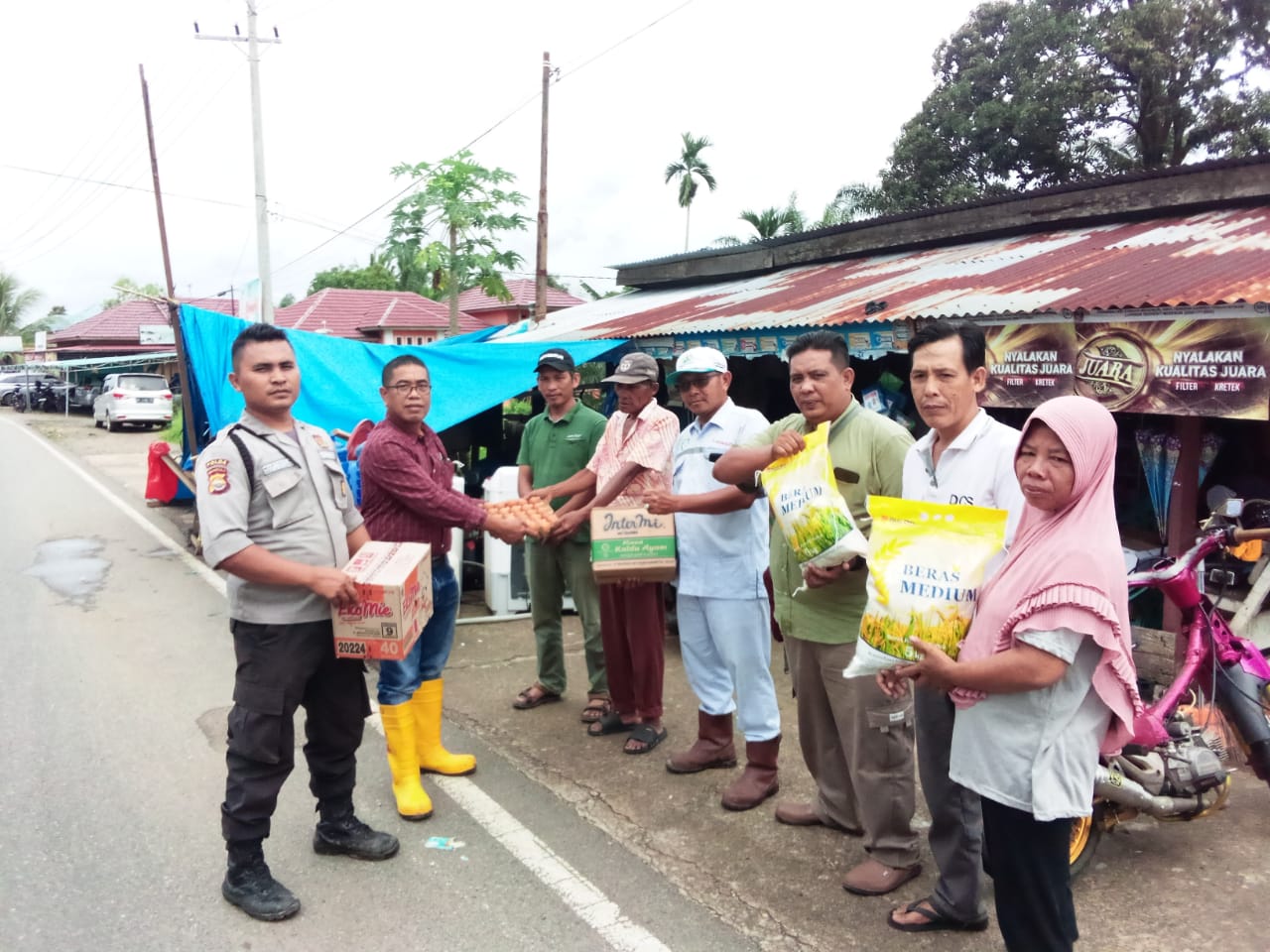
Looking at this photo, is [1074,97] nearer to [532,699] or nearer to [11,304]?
[532,699]

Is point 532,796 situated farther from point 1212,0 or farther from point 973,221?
point 1212,0

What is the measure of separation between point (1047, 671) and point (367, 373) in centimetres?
661

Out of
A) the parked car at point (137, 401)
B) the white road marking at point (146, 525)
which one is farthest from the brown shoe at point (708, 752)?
the parked car at point (137, 401)

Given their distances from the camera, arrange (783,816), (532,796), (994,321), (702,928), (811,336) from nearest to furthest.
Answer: (702,928) < (811,336) < (783,816) < (532,796) < (994,321)

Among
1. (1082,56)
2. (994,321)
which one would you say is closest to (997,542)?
(994,321)

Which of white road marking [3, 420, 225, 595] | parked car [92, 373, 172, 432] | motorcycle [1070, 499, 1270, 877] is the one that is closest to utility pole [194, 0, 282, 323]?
white road marking [3, 420, 225, 595]

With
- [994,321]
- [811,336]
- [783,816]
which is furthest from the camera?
[994,321]

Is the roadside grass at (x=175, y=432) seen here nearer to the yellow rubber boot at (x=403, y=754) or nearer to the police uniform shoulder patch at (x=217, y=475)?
the yellow rubber boot at (x=403, y=754)

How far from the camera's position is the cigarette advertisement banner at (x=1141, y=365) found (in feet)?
14.3

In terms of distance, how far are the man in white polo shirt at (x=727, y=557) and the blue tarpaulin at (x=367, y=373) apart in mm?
3657

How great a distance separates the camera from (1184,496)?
526cm

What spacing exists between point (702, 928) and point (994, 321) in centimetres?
400

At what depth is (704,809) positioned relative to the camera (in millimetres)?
3795

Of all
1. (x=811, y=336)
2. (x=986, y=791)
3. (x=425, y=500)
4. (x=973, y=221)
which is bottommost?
(x=986, y=791)
